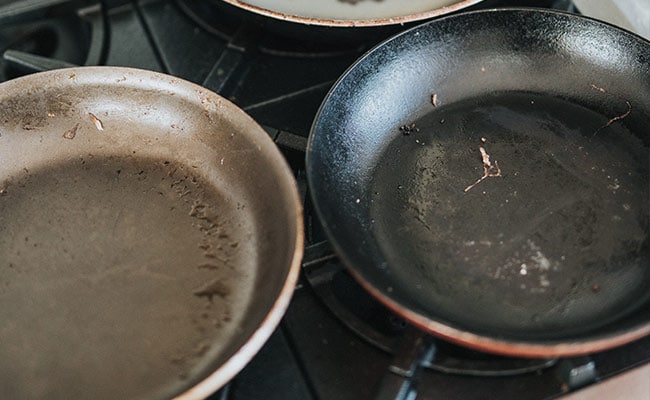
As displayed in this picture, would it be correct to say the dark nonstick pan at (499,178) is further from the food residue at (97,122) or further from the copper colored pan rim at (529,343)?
the food residue at (97,122)

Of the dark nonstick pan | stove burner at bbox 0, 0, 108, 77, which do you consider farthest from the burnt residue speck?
stove burner at bbox 0, 0, 108, 77

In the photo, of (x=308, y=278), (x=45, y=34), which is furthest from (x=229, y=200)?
(x=45, y=34)

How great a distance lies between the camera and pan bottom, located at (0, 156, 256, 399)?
676 millimetres

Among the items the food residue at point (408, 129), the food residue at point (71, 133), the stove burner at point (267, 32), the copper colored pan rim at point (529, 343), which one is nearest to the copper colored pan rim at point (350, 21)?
the stove burner at point (267, 32)

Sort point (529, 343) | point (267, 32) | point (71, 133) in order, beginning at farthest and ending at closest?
point (267, 32)
point (71, 133)
point (529, 343)

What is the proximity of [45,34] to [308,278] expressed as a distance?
0.60 meters

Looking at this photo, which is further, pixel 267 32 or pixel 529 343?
pixel 267 32

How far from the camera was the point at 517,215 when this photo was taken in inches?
30.3

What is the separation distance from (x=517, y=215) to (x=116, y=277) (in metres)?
0.40

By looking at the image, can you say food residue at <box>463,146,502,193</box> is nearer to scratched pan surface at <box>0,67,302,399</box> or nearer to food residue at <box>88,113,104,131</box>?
scratched pan surface at <box>0,67,302,399</box>

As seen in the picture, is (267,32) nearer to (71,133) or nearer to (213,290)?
(71,133)

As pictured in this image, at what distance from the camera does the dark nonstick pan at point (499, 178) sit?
2.26 ft

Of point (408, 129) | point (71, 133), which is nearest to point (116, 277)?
point (71, 133)

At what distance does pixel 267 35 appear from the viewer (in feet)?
3.32
